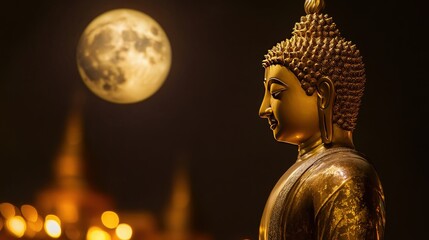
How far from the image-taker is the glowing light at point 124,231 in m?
14.5

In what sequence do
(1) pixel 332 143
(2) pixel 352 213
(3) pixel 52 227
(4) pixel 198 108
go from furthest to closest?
(3) pixel 52 227, (4) pixel 198 108, (1) pixel 332 143, (2) pixel 352 213

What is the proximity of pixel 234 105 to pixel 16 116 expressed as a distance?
14.5 feet

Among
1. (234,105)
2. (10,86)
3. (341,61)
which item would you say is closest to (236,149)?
(234,105)

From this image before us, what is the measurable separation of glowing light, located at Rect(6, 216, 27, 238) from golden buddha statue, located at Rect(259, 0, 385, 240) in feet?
38.7

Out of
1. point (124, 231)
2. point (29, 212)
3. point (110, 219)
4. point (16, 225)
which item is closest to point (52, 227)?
point (16, 225)

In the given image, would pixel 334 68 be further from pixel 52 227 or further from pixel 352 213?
pixel 52 227

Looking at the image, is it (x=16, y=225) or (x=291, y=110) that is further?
(x=16, y=225)

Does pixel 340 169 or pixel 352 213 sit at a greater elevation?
pixel 340 169

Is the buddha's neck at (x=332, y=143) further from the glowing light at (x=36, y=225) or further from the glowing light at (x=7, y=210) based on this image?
the glowing light at (x=36, y=225)

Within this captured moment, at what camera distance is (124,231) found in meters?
15.0

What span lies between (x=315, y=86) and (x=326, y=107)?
9 cm

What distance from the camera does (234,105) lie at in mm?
10500

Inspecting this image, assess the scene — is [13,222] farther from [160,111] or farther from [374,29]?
[374,29]

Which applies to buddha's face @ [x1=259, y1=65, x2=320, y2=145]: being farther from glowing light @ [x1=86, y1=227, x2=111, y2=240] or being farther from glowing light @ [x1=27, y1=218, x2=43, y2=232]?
glowing light @ [x1=27, y1=218, x2=43, y2=232]
